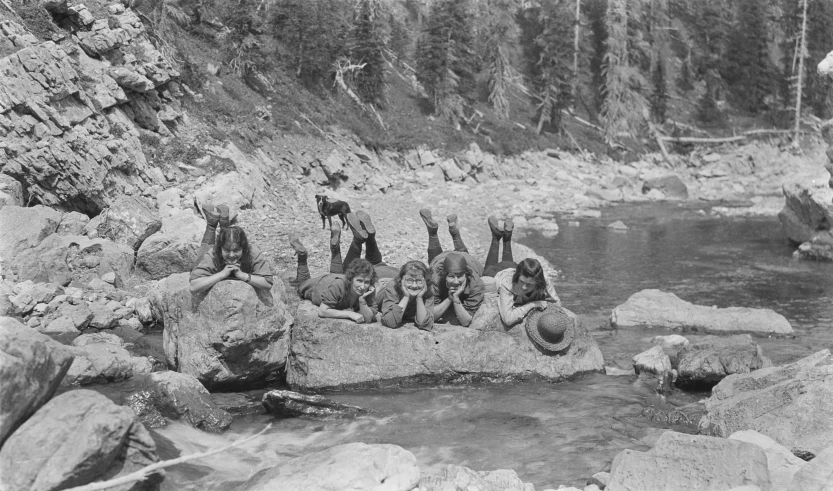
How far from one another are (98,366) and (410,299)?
3.58 metres

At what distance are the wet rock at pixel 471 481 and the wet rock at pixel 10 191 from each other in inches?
459

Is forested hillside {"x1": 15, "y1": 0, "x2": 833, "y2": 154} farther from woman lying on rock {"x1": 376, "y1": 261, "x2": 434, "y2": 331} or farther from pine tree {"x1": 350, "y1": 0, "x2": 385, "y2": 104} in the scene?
woman lying on rock {"x1": 376, "y1": 261, "x2": 434, "y2": 331}

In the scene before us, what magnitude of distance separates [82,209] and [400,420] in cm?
1210

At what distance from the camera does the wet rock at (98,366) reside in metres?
6.72

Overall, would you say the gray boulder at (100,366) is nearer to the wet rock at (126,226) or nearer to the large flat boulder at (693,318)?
the wet rock at (126,226)

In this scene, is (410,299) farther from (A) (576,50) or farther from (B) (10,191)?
(A) (576,50)

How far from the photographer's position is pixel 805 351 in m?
10.3

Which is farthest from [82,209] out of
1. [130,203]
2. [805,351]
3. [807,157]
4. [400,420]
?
[807,157]

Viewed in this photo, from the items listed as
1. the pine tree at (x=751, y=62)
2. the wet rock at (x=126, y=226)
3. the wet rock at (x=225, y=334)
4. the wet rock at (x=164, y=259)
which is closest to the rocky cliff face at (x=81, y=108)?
the wet rock at (x=126, y=226)

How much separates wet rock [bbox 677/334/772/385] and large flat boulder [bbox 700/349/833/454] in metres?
1.04

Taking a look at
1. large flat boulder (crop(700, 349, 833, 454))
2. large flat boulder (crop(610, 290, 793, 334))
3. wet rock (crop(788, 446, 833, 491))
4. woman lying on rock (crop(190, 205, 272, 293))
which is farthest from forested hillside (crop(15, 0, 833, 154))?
wet rock (crop(788, 446, 833, 491))

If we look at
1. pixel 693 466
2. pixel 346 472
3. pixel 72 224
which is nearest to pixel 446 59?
pixel 72 224

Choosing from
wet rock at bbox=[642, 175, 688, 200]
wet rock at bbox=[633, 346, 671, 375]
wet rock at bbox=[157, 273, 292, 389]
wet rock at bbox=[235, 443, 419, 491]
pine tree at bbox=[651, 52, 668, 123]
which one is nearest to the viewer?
wet rock at bbox=[235, 443, 419, 491]

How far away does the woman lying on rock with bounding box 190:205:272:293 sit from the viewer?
7547 mm
